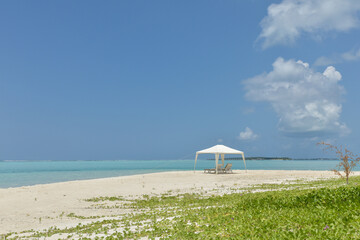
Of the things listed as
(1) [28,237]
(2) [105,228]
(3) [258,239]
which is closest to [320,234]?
(3) [258,239]

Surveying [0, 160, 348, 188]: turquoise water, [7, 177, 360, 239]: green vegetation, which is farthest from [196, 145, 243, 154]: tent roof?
[7, 177, 360, 239]: green vegetation

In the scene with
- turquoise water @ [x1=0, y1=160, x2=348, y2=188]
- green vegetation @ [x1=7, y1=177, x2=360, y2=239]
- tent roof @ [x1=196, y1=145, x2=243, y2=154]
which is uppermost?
tent roof @ [x1=196, y1=145, x2=243, y2=154]

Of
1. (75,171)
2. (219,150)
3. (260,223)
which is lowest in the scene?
(75,171)

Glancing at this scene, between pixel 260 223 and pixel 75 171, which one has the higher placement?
pixel 260 223

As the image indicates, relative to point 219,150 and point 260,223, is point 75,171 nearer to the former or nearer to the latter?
point 219,150

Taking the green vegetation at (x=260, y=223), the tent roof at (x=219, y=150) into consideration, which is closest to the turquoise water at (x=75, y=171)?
the tent roof at (x=219, y=150)

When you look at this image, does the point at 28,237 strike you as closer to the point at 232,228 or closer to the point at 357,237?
the point at 232,228

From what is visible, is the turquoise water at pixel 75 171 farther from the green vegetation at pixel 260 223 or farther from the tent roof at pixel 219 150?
the green vegetation at pixel 260 223

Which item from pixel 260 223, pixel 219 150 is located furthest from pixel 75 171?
pixel 260 223

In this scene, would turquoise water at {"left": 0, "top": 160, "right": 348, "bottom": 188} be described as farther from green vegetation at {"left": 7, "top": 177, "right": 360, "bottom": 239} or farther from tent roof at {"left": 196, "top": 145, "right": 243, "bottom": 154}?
green vegetation at {"left": 7, "top": 177, "right": 360, "bottom": 239}

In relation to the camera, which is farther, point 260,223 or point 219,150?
point 219,150

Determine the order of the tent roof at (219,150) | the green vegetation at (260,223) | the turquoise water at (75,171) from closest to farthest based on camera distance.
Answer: the green vegetation at (260,223)
the tent roof at (219,150)
the turquoise water at (75,171)

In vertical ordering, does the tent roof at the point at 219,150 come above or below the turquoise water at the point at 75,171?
above

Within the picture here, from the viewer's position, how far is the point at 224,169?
33.2 meters
